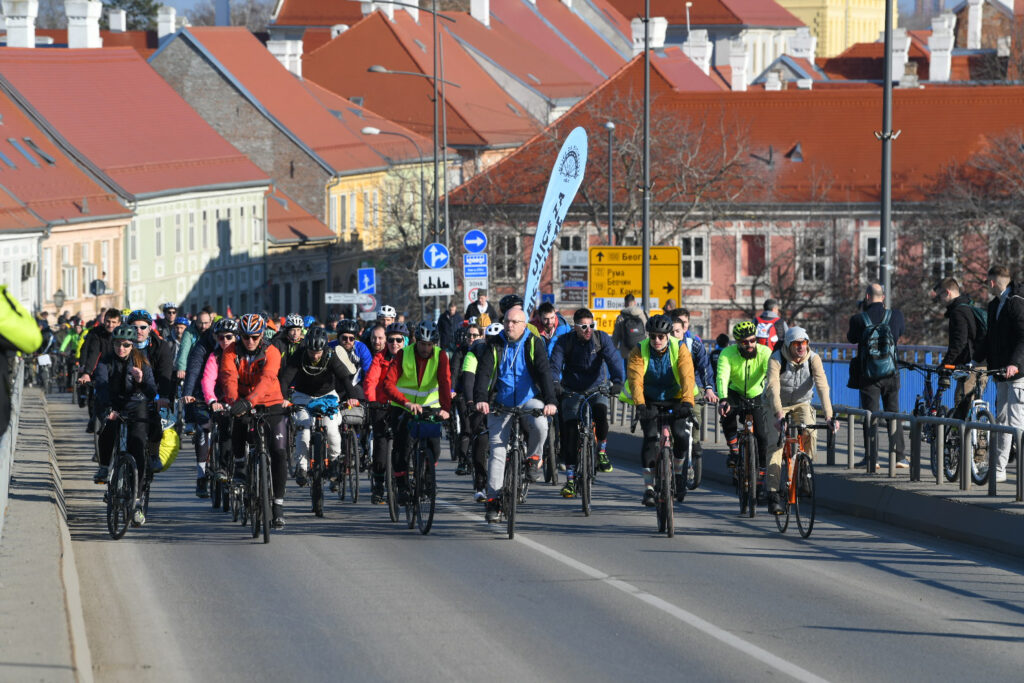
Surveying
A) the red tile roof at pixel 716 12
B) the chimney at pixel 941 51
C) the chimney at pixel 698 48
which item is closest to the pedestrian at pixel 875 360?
the chimney at pixel 698 48

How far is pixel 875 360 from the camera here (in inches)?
791

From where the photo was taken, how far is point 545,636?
448 inches

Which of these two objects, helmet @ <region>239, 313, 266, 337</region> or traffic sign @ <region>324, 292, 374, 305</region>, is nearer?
helmet @ <region>239, 313, 266, 337</region>

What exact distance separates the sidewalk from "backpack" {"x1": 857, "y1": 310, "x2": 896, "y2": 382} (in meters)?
7.61

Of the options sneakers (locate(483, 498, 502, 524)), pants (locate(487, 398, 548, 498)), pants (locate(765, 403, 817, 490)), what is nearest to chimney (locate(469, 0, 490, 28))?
sneakers (locate(483, 498, 502, 524))

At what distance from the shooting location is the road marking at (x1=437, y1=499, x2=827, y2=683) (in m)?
10.4

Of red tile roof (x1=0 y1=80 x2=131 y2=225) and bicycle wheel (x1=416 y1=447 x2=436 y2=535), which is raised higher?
red tile roof (x1=0 y1=80 x2=131 y2=225)

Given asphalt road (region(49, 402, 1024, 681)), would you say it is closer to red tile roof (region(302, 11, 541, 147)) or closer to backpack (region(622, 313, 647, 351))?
backpack (region(622, 313, 647, 351))

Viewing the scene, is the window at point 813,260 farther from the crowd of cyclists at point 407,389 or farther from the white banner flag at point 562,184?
the crowd of cyclists at point 407,389

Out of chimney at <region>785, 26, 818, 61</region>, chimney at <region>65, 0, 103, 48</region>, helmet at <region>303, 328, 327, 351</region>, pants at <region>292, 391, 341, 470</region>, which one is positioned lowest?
pants at <region>292, 391, 341, 470</region>

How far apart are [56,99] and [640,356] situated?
57.3m

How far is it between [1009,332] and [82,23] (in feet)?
235

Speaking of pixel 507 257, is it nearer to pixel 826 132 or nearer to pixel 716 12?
pixel 826 132

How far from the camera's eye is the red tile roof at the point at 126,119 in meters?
70.3
